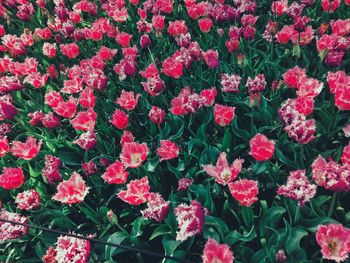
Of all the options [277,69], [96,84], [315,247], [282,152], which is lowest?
[315,247]

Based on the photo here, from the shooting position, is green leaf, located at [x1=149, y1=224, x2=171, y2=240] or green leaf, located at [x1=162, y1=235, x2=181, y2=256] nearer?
green leaf, located at [x1=162, y1=235, x2=181, y2=256]

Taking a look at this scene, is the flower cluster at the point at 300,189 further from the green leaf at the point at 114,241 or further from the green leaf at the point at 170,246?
the green leaf at the point at 114,241

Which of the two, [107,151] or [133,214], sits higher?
[107,151]

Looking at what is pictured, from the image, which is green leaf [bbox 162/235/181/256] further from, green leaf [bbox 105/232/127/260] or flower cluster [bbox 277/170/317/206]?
flower cluster [bbox 277/170/317/206]

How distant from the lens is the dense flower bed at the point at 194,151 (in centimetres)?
200

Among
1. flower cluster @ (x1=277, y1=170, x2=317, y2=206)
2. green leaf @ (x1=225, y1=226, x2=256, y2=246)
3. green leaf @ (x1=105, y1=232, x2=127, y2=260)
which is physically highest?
flower cluster @ (x1=277, y1=170, x2=317, y2=206)

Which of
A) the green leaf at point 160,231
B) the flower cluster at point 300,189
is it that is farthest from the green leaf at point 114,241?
the flower cluster at point 300,189

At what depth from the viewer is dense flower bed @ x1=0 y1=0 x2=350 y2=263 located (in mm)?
2004

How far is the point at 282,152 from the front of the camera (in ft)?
8.14

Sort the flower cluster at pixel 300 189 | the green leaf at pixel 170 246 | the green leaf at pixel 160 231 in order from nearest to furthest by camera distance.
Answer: the flower cluster at pixel 300 189 < the green leaf at pixel 170 246 < the green leaf at pixel 160 231

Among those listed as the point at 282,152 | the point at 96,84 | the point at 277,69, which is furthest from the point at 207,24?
the point at 282,152

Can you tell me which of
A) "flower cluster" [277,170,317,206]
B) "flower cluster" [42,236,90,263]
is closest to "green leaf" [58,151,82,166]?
"flower cluster" [42,236,90,263]

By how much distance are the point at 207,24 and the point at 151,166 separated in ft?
4.89

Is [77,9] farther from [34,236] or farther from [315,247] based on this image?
[315,247]
